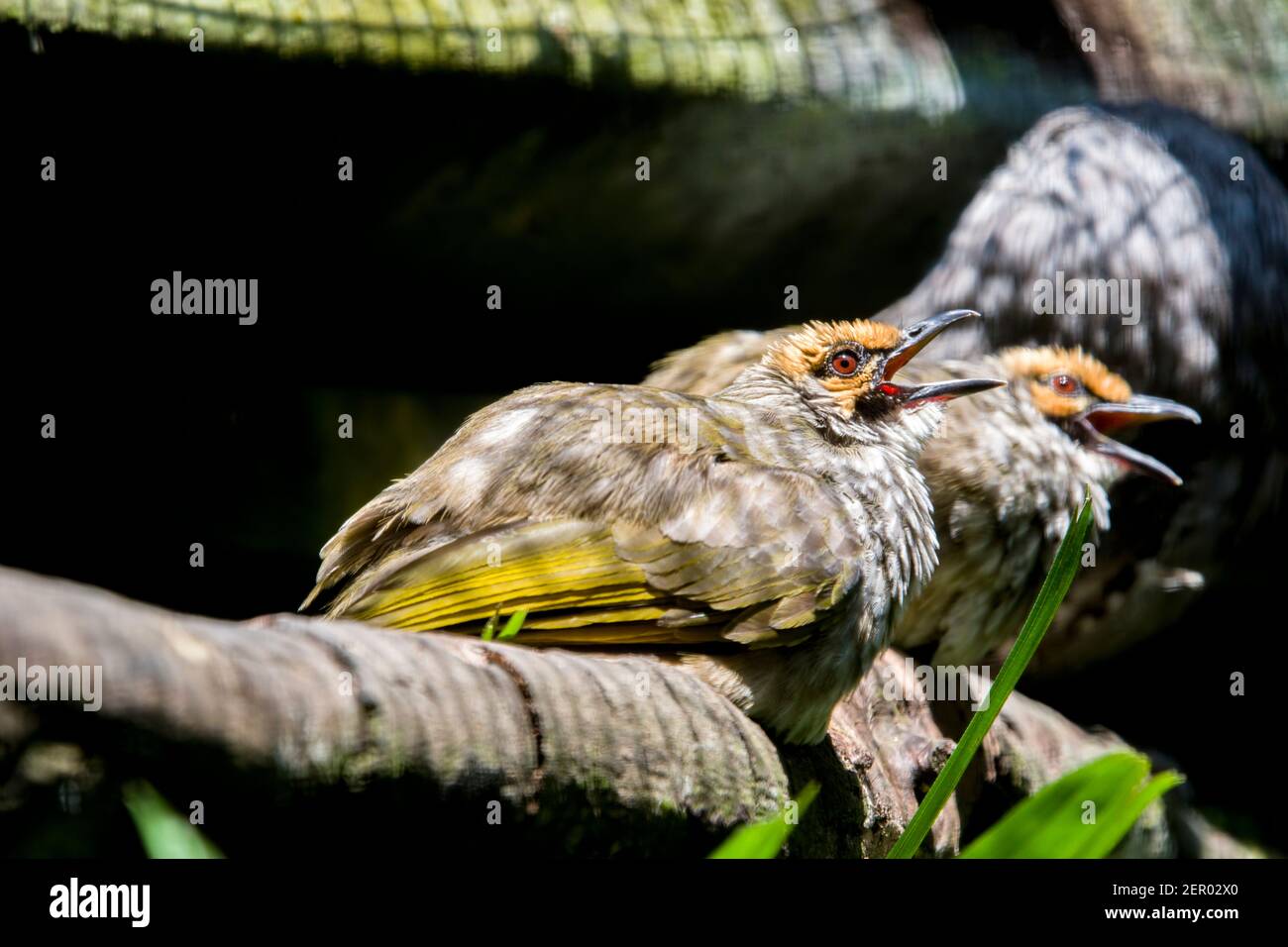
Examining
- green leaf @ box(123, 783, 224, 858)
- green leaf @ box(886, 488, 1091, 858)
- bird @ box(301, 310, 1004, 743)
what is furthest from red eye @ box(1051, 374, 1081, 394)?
green leaf @ box(123, 783, 224, 858)

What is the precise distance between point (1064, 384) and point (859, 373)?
3.81 feet

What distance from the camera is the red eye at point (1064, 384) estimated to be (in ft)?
14.4

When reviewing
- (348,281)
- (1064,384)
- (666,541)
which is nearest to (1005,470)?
(1064,384)

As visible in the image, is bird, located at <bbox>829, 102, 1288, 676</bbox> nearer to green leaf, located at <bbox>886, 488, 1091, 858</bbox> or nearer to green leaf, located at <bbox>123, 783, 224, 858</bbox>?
green leaf, located at <bbox>886, 488, 1091, 858</bbox>

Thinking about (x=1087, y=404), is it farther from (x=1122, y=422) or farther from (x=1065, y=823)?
(x=1065, y=823)

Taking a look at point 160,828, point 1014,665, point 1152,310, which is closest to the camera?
point 160,828

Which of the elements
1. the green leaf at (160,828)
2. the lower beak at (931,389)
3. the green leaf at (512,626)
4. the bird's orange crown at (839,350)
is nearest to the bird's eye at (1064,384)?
the lower beak at (931,389)

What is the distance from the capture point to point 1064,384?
4.40 metres

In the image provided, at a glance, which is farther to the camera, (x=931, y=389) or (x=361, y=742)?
(x=931, y=389)

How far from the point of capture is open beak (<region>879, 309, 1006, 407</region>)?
3.52m

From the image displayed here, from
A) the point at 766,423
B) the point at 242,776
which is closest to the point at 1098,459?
the point at 766,423

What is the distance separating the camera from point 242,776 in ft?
5.41

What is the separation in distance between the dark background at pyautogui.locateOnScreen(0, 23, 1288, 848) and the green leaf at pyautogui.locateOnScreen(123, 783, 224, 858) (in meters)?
3.19
